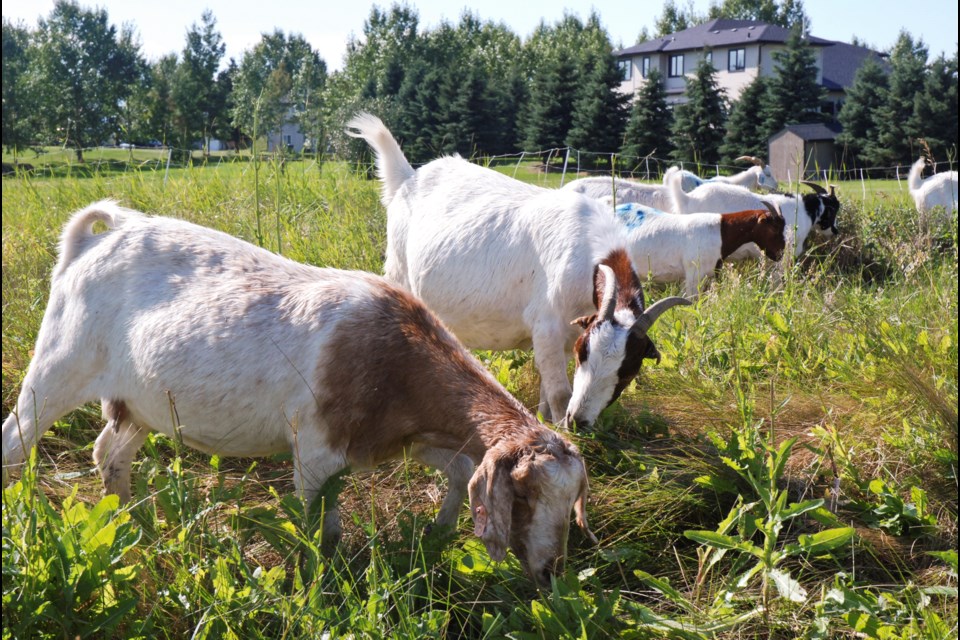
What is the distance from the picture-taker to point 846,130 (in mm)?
28328

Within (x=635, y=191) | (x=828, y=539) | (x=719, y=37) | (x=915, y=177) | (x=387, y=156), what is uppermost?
(x=719, y=37)

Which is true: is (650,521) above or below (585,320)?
below

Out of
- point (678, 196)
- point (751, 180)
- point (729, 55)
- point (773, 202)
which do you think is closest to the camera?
point (773, 202)

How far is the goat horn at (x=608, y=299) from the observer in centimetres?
415

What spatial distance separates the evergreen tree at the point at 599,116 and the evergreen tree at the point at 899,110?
25.3 ft

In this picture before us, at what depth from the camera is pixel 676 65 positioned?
166 feet

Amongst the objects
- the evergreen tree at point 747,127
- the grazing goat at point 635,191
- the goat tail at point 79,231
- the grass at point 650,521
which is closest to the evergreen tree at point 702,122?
the evergreen tree at point 747,127

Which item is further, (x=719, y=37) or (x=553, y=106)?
(x=719, y=37)

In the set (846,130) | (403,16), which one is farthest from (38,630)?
(403,16)

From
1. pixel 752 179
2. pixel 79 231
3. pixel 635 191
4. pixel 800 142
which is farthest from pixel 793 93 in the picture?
pixel 79 231

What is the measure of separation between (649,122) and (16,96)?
19393 millimetres

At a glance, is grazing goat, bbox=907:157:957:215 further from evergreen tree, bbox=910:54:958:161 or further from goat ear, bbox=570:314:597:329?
evergreen tree, bbox=910:54:958:161

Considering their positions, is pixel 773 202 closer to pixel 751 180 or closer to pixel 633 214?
pixel 633 214

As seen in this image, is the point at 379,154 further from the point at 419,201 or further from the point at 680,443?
the point at 680,443
